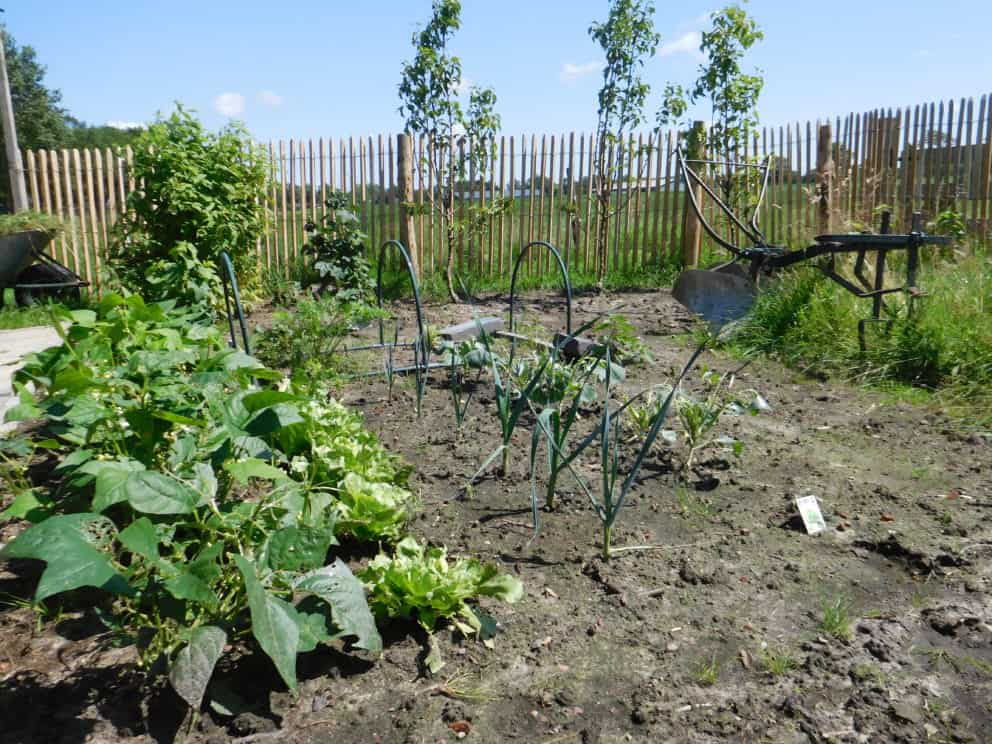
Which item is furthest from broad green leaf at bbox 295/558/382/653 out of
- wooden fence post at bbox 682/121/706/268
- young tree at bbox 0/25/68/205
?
young tree at bbox 0/25/68/205

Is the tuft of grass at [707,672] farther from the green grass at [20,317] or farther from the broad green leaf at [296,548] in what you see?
the green grass at [20,317]

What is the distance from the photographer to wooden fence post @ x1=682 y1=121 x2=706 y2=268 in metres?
9.09

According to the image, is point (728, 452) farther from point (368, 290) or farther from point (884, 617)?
point (368, 290)

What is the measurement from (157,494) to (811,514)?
2037mm

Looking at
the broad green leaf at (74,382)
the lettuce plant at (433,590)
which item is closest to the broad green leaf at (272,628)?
the lettuce plant at (433,590)

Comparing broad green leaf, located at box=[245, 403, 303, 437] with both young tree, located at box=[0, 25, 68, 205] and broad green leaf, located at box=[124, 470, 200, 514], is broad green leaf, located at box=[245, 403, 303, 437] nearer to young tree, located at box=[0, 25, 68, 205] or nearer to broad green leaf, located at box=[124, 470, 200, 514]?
broad green leaf, located at box=[124, 470, 200, 514]

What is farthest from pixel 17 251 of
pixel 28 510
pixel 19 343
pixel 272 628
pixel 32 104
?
pixel 32 104

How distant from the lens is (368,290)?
753 centimetres

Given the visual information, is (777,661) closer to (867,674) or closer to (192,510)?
(867,674)

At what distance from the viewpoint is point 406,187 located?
29.7 feet

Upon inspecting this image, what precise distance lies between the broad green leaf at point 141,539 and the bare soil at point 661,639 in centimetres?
44

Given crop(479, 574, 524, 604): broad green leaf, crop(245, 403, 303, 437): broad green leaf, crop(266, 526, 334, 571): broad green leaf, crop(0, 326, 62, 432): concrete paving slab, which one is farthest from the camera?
crop(0, 326, 62, 432): concrete paving slab

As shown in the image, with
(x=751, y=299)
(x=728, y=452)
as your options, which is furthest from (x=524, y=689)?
(x=751, y=299)

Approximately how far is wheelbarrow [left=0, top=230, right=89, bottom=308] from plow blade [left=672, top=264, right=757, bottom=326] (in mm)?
5644
